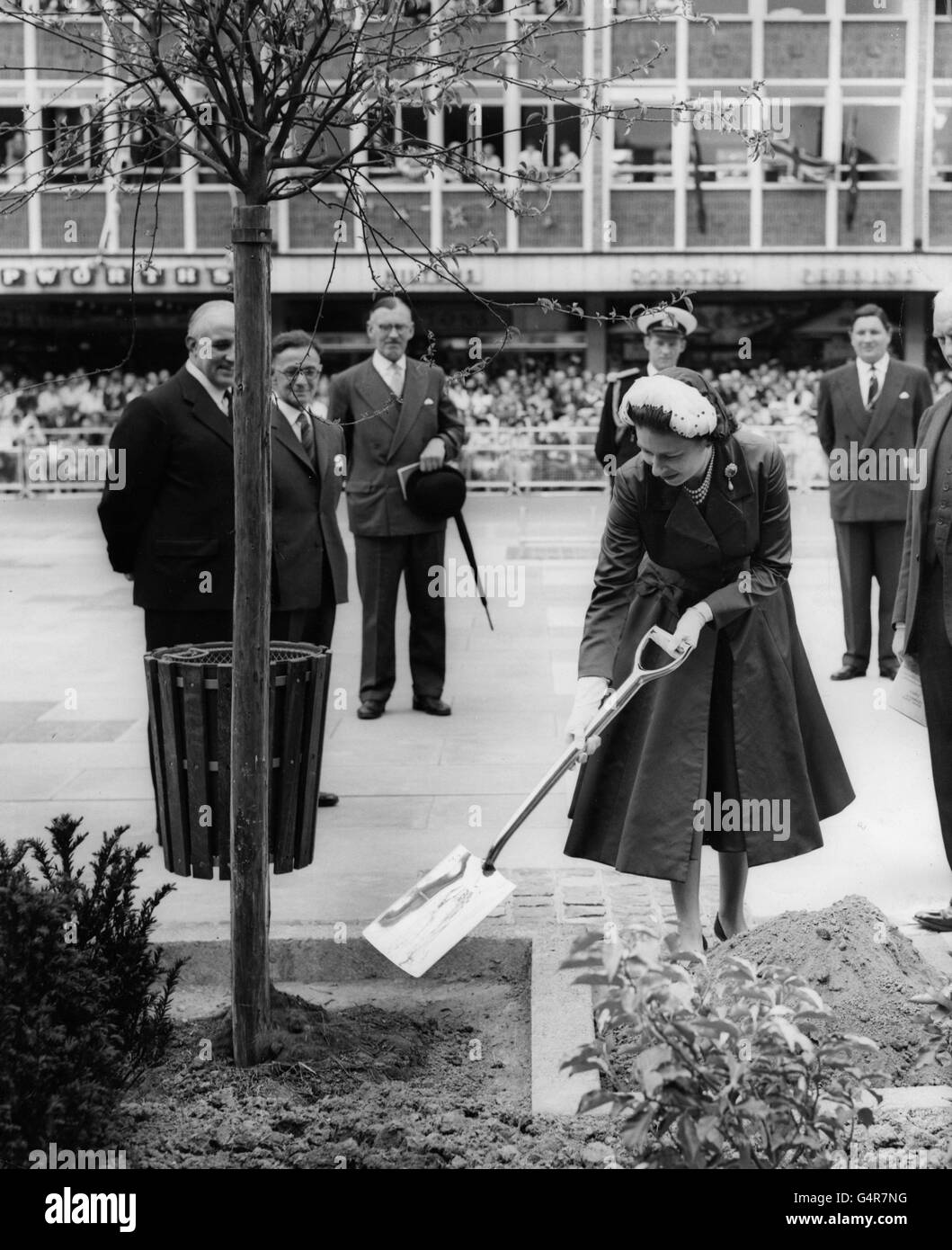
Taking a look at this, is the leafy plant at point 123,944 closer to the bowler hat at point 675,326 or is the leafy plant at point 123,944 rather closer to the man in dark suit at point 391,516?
the bowler hat at point 675,326

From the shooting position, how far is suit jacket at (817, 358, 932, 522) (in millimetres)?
10039

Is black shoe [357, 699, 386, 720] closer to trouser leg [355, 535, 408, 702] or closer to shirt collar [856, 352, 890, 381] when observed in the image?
trouser leg [355, 535, 408, 702]

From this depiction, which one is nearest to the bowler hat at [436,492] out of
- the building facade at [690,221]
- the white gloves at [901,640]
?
the white gloves at [901,640]

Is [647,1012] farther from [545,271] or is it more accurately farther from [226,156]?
[545,271]

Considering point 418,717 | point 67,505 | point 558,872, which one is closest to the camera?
point 558,872

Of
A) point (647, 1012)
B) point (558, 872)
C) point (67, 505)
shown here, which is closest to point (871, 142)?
point (67, 505)

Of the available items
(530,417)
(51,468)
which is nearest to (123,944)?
(51,468)

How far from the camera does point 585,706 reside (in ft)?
15.6

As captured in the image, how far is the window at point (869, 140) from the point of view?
110 ft

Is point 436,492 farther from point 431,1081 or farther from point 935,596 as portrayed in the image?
point 431,1081

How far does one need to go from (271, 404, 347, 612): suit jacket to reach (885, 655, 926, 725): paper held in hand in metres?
2.59

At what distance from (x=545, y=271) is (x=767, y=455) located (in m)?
30.4

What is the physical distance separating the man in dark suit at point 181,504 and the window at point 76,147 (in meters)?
1.94

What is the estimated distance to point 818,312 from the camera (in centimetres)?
3603
